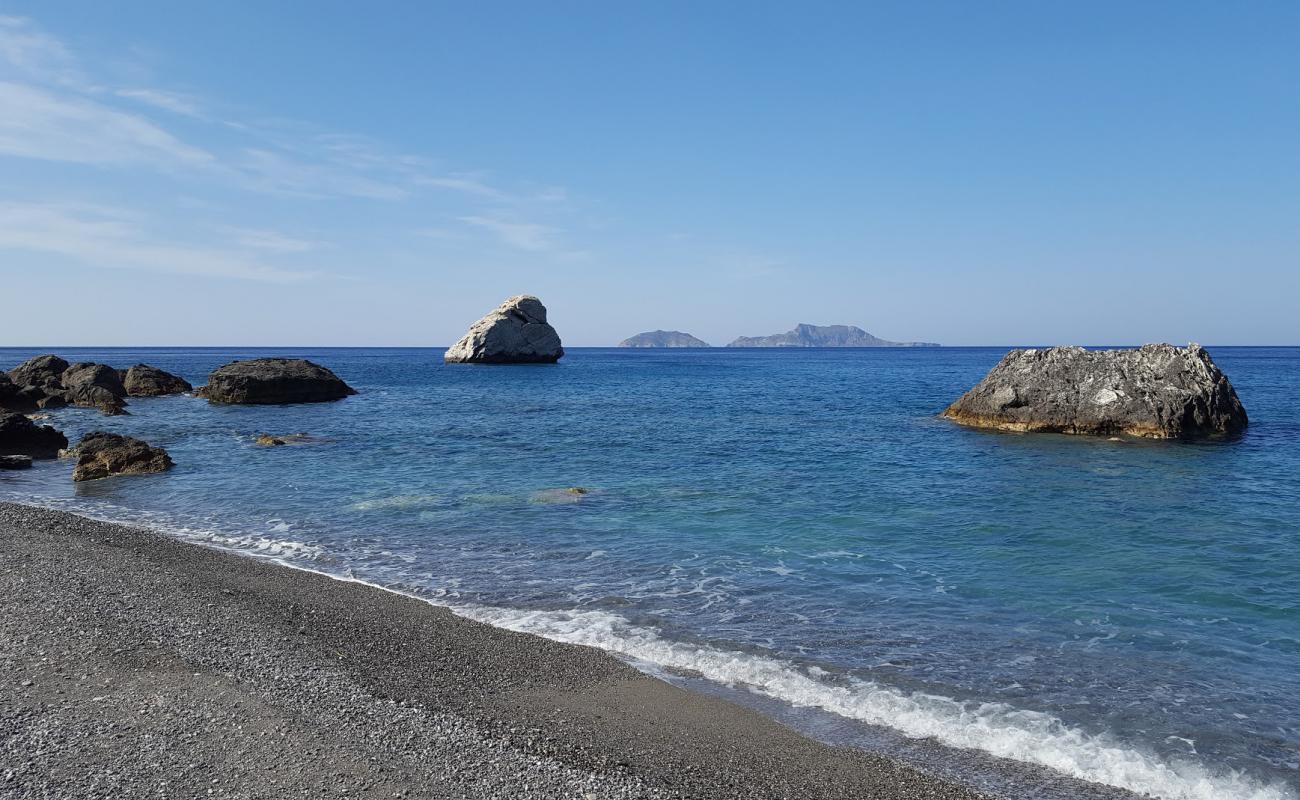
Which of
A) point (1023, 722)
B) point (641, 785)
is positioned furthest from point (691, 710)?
point (1023, 722)

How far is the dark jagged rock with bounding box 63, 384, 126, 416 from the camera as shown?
158ft

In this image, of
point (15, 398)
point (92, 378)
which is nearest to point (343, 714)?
point (15, 398)

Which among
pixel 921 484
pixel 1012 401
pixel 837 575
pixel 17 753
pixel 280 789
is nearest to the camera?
pixel 280 789

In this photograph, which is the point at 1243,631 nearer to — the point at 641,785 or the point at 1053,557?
the point at 1053,557

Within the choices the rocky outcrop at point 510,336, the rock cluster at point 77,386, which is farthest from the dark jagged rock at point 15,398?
the rocky outcrop at point 510,336

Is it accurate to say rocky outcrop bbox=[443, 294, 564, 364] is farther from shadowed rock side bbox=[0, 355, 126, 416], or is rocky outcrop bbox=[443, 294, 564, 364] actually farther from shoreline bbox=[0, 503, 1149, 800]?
shoreline bbox=[0, 503, 1149, 800]

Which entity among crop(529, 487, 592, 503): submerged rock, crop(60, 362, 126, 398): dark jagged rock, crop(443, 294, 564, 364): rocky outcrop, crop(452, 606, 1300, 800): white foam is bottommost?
crop(452, 606, 1300, 800): white foam

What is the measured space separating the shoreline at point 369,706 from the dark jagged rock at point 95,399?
136 feet

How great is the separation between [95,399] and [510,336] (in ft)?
252

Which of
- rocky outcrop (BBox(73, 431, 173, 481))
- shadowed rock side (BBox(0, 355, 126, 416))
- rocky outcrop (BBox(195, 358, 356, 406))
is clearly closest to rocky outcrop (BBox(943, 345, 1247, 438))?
rocky outcrop (BBox(73, 431, 173, 481))

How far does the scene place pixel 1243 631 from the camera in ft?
41.3

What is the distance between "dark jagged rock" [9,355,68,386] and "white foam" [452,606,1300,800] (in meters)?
60.5

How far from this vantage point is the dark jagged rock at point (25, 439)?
31.5m

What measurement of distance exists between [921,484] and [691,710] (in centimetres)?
1786
